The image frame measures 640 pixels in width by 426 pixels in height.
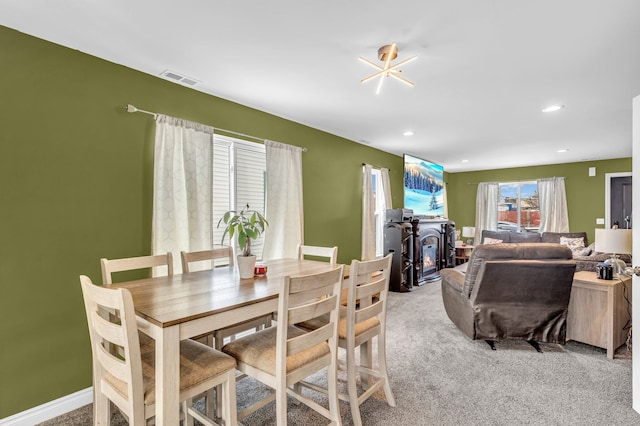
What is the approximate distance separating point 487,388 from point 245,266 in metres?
1.94

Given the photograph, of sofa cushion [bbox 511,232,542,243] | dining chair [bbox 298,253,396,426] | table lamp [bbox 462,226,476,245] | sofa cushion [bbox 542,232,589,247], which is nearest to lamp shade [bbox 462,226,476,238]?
table lamp [bbox 462,226,476,245]

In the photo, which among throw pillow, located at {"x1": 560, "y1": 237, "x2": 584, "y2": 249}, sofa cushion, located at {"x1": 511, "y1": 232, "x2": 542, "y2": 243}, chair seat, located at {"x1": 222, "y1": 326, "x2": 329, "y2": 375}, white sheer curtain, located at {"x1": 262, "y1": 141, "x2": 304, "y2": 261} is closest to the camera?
chair seat, located at {"x1": 222, "y1": 326, "x2": 329, "y2": 375}

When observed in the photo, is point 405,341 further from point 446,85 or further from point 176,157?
point 176,157

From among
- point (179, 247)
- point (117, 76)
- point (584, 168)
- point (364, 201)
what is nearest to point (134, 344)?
point (179, 247)

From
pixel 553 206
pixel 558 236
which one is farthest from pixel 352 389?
pixel 553 206

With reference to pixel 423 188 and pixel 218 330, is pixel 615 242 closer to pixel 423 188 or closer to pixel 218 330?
pixel 218 330

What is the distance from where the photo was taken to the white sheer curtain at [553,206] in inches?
271

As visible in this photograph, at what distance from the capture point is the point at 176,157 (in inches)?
106

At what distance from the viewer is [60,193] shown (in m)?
2.14

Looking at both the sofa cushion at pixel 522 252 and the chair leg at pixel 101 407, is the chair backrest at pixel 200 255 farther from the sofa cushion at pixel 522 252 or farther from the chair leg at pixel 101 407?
the sofa cushion at pixel 522 252

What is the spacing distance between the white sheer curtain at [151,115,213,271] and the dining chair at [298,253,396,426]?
1304mm

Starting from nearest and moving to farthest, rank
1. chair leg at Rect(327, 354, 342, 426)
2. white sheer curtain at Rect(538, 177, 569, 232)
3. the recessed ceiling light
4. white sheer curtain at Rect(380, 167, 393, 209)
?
chair leg at Rect(327, 354, 342, 426) → the recessed ceiling light → white sheer curtain at Rect(380, 167, 393, 209) → white sheer curtain at Rect(538, 177, 569, 232)

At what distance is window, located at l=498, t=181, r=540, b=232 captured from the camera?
24.4 ft

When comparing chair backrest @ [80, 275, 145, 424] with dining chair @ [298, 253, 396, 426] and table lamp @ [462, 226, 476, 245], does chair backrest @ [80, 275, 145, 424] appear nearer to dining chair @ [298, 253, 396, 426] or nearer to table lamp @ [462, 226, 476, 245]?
dining chair @ [298, 253, 396, 426]
